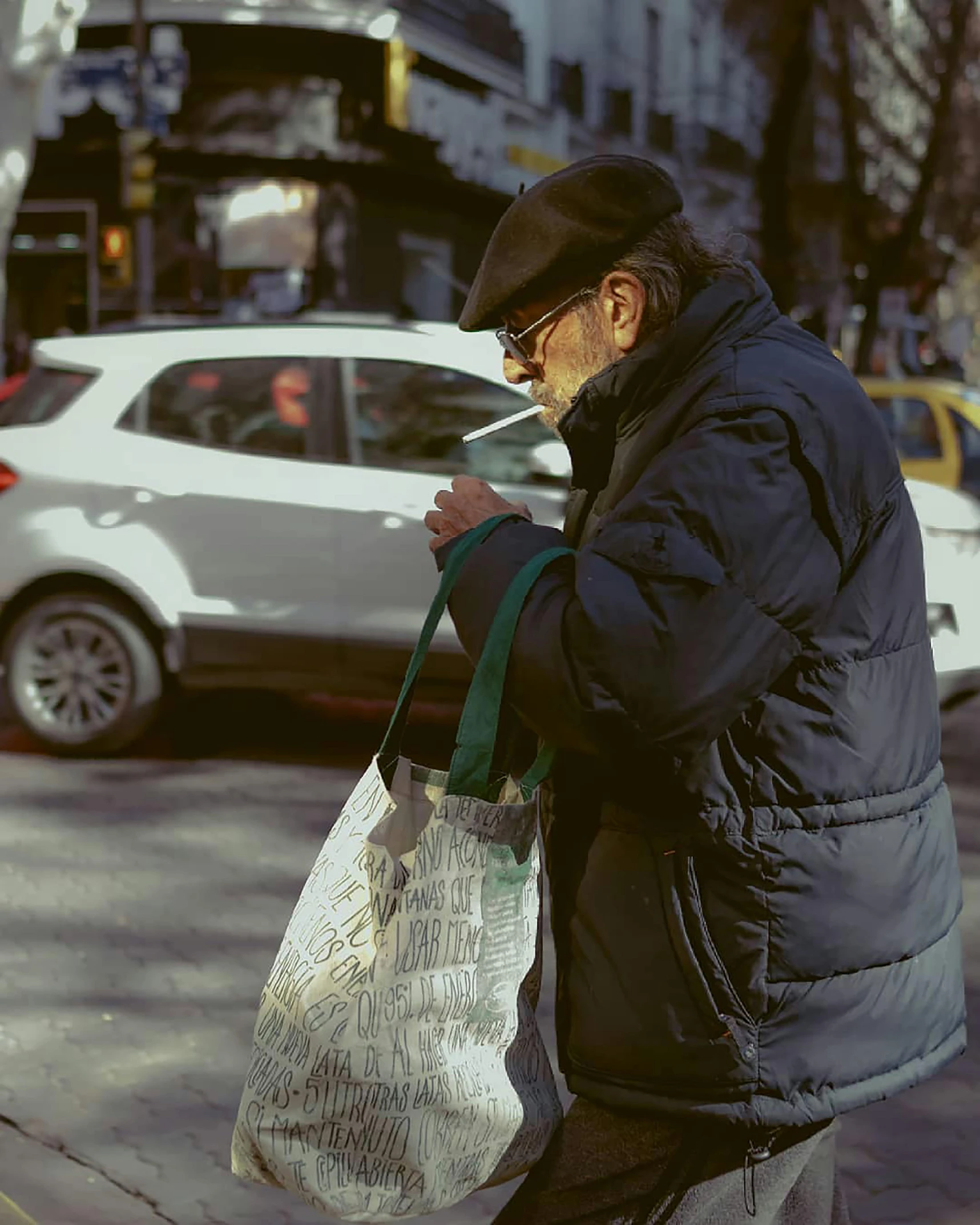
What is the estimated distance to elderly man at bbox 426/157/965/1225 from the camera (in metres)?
1.98

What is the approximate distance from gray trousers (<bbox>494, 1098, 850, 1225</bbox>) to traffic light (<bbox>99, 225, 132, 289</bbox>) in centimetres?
2072

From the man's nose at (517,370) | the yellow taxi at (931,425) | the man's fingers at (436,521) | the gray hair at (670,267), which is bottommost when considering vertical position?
the yellow taxi at (931,425)

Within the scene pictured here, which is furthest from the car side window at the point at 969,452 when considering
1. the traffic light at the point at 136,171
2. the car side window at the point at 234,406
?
the traffic light at the point at 136,171

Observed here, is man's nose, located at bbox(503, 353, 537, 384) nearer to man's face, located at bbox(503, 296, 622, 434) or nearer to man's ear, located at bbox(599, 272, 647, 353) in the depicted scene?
man's face, located at bbox(503, 296, 622, 434)

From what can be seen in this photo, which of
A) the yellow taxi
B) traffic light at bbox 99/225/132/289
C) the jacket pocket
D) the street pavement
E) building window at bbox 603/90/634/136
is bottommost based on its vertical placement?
the street pavement

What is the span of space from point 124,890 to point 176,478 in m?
2.35

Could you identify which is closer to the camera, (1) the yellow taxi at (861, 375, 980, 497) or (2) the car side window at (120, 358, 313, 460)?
(2) the car side window at (120, 358, 313, 460)

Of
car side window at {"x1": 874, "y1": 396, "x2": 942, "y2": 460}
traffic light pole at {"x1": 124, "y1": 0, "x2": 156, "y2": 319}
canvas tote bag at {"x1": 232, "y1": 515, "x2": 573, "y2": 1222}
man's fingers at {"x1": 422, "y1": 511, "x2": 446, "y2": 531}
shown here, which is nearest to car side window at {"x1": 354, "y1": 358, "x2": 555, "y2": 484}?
man's fingers at {"x1": 422, "y1": 511, "x2": 446, "y2": 531}

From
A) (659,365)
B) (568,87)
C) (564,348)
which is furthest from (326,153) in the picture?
(659,365)

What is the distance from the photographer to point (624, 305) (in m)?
2.17

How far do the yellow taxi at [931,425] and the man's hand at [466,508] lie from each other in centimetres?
1280

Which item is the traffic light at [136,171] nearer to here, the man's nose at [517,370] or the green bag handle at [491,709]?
the man's nose at [517,370]

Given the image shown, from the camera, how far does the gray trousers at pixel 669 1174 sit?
7.28ft

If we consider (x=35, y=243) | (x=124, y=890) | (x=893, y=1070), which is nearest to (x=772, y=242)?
(x=35, y=243)
